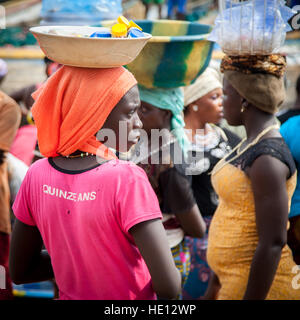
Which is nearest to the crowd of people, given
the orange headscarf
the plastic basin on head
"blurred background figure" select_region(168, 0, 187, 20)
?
the orange headscarf

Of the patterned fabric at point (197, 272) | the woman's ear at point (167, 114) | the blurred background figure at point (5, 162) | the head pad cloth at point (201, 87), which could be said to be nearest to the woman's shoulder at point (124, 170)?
the woman's ear at point (167, 114)

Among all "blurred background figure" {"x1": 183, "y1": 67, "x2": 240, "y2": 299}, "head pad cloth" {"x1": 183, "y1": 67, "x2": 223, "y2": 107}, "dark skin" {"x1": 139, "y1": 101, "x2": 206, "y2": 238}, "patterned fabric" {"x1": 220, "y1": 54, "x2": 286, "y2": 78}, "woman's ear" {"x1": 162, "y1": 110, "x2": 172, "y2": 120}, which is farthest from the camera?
"head pad cloth" {"x1": 183, "y1": 67, "x2": 223, "y2": 107}

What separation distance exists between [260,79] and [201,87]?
1.10 m

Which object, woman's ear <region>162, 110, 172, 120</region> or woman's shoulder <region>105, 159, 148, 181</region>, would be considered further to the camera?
woman's ear <region>162, 110, 172, 120</region>

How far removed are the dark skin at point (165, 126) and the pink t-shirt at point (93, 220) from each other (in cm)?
93

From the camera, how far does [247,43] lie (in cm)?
213

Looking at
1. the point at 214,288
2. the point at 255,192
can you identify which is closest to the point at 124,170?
the point at 255,192

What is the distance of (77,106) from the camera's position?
1.53 m

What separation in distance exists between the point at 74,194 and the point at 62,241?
0.21 metres

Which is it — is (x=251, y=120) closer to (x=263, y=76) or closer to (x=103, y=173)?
(x=263, y=76)

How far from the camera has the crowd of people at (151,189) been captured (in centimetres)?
156

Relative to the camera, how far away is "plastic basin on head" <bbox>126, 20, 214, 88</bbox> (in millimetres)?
2340

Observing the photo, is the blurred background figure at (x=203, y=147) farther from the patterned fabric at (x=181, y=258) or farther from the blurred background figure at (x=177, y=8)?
the blurred background figure at (x=177, y=8)

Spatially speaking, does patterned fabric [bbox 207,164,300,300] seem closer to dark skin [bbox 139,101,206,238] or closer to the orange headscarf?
dark skin [bbox 139,101,206,238]
